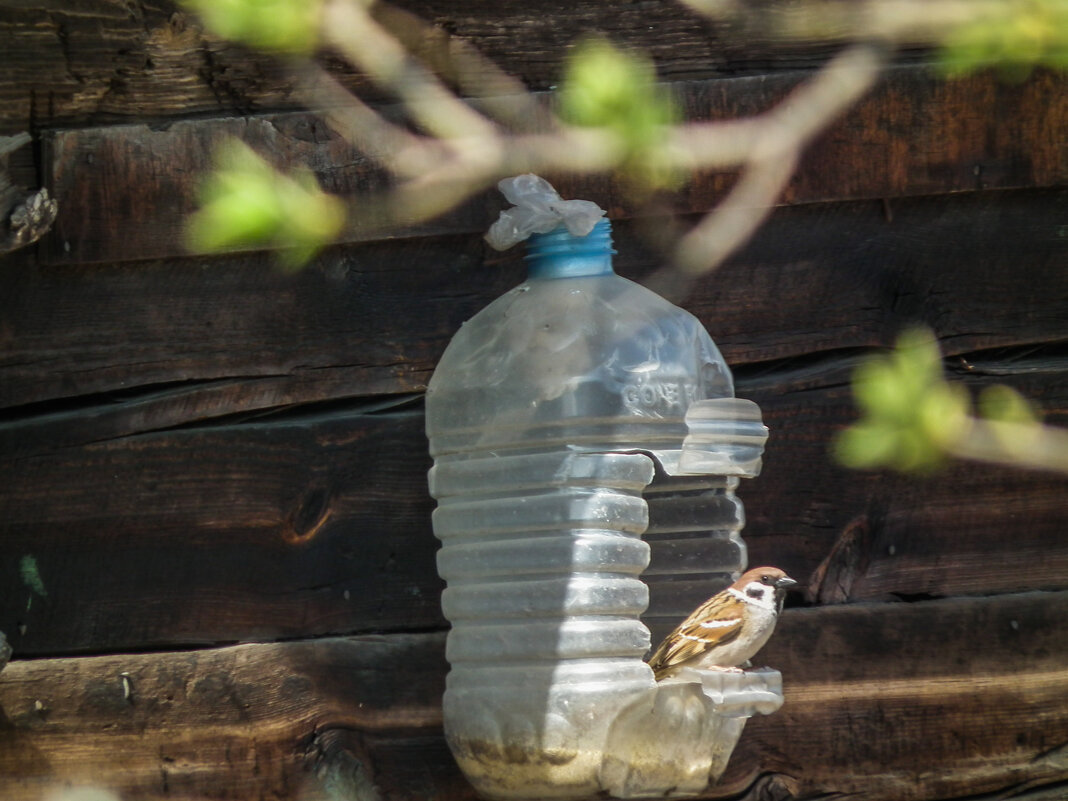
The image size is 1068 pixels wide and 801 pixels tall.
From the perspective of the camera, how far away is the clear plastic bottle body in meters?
2.53

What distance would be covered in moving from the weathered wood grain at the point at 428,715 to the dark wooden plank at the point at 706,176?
777mm

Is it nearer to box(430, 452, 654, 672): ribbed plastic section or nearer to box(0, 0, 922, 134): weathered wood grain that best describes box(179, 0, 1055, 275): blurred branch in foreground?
box(0, 0, 922, 134): weathered wood grain

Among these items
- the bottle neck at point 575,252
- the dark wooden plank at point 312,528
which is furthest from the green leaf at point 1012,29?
the dark wooden plank at point 312,528

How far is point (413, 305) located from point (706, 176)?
0.60 meters

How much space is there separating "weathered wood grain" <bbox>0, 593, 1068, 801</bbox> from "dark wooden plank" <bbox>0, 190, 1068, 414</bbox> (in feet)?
1.60

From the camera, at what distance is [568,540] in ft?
8.45

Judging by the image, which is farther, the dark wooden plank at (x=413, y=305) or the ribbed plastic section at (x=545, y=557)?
the dark wooden plank at (x=413, y=305)

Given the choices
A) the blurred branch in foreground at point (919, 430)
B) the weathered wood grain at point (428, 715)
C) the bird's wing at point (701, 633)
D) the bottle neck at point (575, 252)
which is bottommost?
the weathered wood grain at point (428, 715)

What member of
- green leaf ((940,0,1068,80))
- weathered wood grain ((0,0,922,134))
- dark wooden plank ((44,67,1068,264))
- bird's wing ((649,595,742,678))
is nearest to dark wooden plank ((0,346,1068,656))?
bird's wing ((649,595,742,678))

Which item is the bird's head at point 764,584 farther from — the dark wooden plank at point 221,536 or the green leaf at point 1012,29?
the green leaf at point 1012,29

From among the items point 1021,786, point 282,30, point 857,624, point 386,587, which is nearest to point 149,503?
point 386,587

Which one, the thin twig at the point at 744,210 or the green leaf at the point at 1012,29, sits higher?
the green leaf at the point at 1012,29

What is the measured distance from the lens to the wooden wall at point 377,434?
2705 millimetres

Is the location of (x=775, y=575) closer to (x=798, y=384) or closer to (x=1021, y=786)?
(x=798, y=384)
